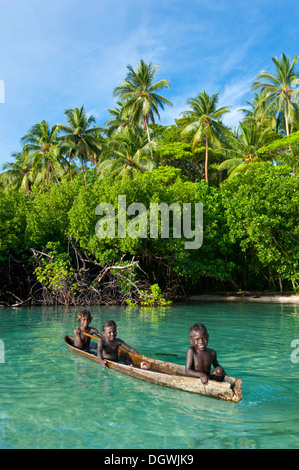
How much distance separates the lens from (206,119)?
3016cm

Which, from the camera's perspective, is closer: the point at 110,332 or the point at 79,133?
the point at 110,332

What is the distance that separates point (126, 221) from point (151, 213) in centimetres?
117

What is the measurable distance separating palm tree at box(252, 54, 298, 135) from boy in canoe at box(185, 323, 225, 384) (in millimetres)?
26530

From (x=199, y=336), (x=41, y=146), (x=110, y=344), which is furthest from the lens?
(x=41, y=146)

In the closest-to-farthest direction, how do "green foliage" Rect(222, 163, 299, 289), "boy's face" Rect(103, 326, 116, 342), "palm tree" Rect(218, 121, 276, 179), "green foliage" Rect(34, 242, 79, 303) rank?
"boy's face" Rect(103, 326, 116, 342) < "green foliage" Rect(34, 242, 79, 303) < "green foliage" Rect(222, 163, 299, 289) < "palm tree" Rect(218, 121, 276, 179)

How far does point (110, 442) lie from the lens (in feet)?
13.2

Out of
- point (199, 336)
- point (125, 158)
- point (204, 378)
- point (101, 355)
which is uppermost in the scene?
point (125, 158)

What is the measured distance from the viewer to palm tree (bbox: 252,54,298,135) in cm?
2941

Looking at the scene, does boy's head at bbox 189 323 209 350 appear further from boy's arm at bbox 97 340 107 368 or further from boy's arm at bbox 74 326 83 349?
boy's arm at bbox 74 326 83 349

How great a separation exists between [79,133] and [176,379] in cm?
3005

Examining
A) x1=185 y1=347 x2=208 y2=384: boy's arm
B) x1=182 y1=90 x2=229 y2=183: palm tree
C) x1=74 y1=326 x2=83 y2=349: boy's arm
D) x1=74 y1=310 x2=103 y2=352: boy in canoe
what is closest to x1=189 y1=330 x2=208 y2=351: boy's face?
A: x1=185 y1=347 x2=208 y2=384: boy's arm

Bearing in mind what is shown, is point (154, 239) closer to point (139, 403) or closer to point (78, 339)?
point (78, 339)

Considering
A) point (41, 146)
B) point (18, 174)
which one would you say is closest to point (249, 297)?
point (41, 146)
